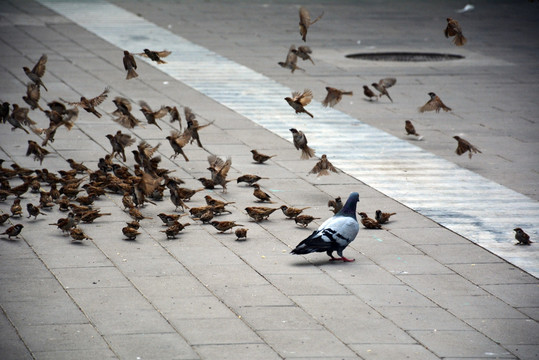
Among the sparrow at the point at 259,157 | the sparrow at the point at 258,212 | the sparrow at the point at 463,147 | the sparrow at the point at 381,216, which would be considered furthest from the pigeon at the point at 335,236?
the sparrow at the point at 463,147

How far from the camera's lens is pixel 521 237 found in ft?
28.4

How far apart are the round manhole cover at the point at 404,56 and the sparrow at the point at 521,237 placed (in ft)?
36.3

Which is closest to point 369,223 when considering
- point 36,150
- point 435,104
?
point 435,104

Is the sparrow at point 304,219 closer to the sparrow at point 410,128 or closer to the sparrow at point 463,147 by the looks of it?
the sparrow at point 463,147

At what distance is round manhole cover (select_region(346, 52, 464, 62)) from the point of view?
63.9 ft

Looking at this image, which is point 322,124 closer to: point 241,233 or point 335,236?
point 241,233

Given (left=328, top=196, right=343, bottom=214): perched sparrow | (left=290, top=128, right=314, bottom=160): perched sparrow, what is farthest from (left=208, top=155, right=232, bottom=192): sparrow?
(left=328, top=196, right=343, bottom=214): perched sparrow

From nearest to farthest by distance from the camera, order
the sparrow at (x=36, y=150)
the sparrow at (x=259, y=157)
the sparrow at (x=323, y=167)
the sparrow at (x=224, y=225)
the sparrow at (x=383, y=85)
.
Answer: the sparrow at (x=224, y=225)
the sparrow at (x=323, y=167)
the sparrow at (x=36, y=150)
the sparrow at (x=259, y=157)
the sparrow at (x=383, y=85)

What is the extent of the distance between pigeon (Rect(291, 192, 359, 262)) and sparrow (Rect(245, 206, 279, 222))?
1265 mm

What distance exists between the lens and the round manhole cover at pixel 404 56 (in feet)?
63.9

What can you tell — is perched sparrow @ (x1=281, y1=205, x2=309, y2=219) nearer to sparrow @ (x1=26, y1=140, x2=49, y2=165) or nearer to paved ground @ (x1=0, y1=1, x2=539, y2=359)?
paved ground @ (x1=0, y1=1, x2=539, y2=359)

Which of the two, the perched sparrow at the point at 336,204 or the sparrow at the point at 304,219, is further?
the perched sparrow at the point at 336,204

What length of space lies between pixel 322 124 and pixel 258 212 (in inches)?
202

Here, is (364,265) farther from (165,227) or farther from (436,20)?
(436,20)
